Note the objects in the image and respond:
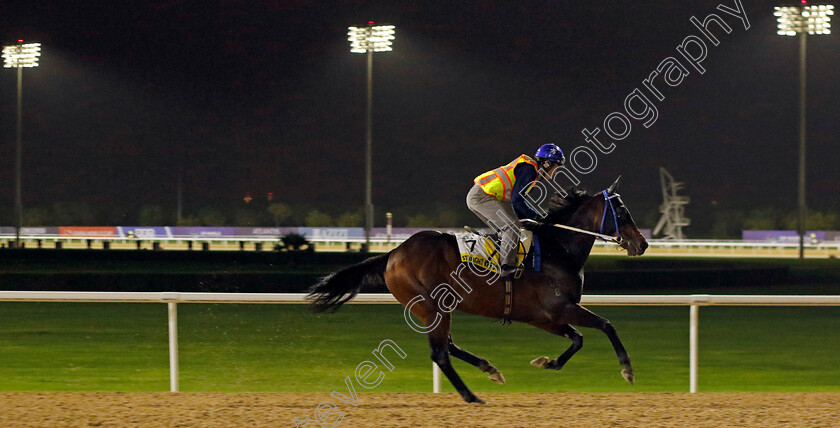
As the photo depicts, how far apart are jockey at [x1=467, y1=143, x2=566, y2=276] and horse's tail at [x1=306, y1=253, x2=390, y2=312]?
1.87 feet

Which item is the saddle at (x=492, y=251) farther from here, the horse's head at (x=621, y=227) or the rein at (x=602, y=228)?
the horse's head at (x=621, y=227)

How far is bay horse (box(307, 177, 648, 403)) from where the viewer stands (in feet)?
14.8

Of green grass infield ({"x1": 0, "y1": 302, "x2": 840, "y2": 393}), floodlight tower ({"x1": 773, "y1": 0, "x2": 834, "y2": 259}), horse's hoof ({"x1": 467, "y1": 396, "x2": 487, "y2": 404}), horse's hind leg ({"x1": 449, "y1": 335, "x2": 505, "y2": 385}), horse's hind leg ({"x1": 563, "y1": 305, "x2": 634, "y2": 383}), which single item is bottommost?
green grass infield ({"x1": 0, "y1": 302, "x2": 840, "y2": 393})

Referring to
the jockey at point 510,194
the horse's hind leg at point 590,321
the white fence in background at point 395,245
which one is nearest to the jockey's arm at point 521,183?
the jockey at point 510,194

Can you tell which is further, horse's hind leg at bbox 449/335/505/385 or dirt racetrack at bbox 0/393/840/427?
horse's hind leg at bbox 449/335/505/385

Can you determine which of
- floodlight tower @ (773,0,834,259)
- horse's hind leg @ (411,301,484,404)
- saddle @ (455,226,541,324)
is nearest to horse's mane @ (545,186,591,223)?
saddle @ (455,226,541,324)

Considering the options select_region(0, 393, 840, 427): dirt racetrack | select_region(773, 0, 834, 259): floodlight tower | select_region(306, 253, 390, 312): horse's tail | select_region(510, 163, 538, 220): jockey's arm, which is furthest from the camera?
select_region(773, 0, 834, 259): floodlight tower

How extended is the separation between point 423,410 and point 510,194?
46.9 inches

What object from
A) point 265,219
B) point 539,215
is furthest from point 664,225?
point 539,215

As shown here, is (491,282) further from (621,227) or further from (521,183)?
(621,227)

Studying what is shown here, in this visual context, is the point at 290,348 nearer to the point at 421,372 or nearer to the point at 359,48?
the point at 421,372

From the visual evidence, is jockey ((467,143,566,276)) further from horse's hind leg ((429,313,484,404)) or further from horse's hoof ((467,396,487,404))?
horse's hoof ((467,396,487,404))

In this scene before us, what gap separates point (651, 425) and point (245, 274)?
8.67 meters

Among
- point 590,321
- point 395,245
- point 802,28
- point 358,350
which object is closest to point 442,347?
point 590,321
